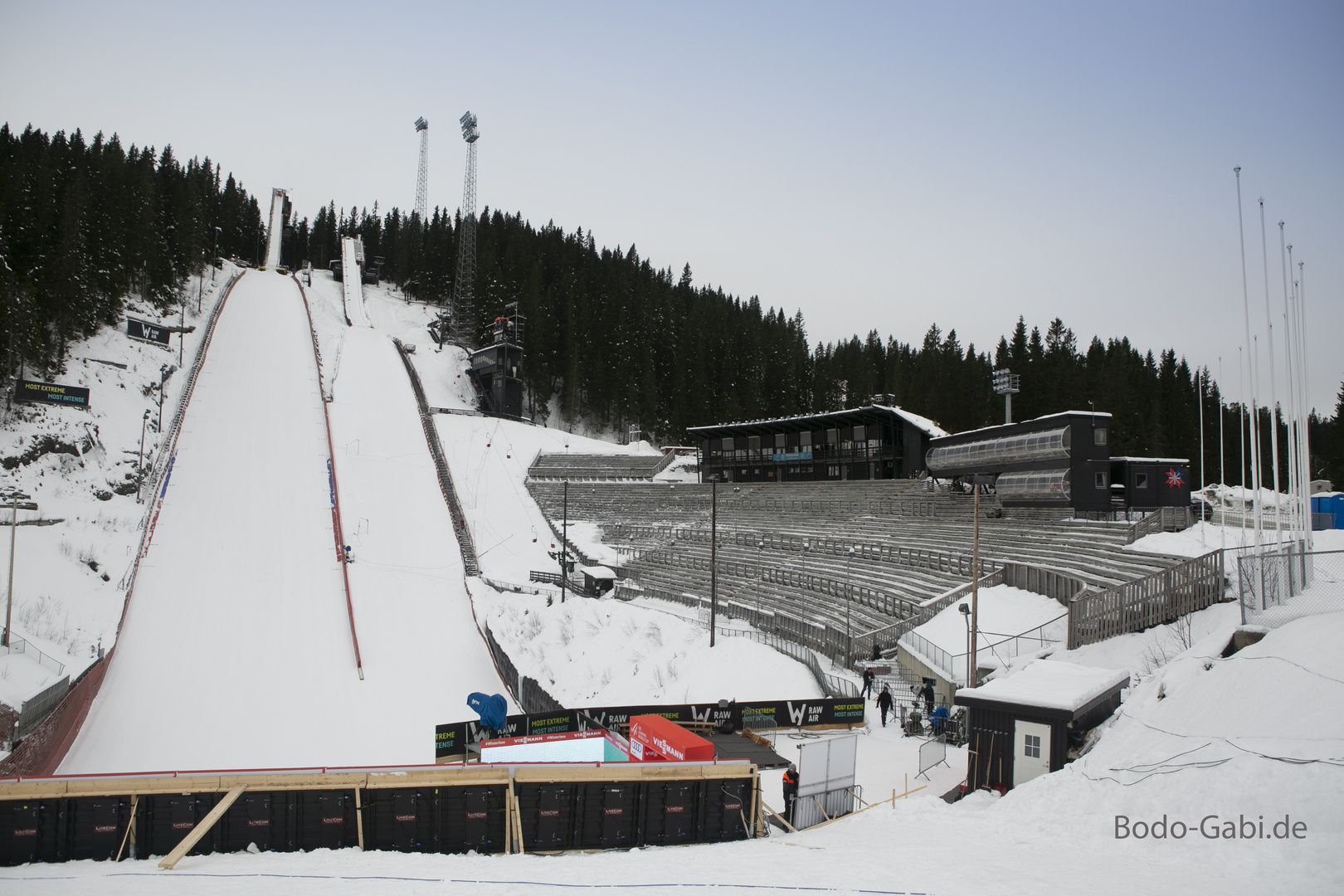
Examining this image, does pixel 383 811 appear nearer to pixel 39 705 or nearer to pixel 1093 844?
pixel 1093 844

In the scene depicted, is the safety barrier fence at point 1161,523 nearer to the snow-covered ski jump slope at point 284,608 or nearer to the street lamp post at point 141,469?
the snow-covered ski jump slope at point 284,608

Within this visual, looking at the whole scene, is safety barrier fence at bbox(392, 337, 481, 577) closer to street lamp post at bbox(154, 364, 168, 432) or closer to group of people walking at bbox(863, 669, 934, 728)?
street lamp post at bbox(154, 364, 168, 432)

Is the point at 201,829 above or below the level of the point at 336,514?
below

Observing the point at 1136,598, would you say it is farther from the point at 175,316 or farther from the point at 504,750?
the point at 175,316

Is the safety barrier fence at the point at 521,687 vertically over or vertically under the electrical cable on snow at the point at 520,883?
under

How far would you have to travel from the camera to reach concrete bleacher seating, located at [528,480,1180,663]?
26984 millimetres

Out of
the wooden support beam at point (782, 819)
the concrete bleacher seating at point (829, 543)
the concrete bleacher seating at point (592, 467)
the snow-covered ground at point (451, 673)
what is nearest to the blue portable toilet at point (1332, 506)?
the concrete bleacher seating at point (829, 543)

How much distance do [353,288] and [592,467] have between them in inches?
2286

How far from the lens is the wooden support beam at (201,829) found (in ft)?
32.5

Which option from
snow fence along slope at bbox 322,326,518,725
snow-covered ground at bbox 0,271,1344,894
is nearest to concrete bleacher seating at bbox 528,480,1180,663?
snow-covered ground at bbox 0,271,1344,894

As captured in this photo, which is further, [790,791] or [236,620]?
[236,620]

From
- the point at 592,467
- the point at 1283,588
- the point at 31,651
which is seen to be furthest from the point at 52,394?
the point at 1283,588

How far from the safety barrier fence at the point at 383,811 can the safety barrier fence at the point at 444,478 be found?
95.0ft

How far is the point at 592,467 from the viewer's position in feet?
200
